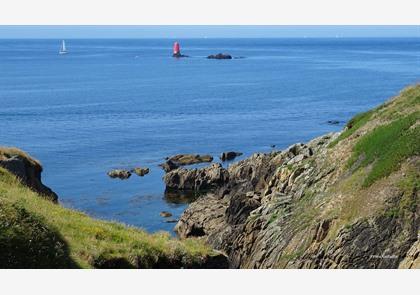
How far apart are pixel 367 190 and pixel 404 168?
2.08m

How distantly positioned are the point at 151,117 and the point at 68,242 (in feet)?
299

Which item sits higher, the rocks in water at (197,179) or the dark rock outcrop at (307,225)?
the dark rock outcrop at (307,225)

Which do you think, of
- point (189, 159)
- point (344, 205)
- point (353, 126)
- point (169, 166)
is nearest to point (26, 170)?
point (344, 205)

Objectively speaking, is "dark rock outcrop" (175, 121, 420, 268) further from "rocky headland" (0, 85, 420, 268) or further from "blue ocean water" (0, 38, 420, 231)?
"blue ocean water" (0, 38, 420, 231)

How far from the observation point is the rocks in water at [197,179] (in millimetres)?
65562

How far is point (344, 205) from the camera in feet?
97.7

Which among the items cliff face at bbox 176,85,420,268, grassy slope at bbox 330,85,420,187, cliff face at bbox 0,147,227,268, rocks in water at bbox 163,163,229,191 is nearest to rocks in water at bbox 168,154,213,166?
rocks in water at bbox 163,163,229,191

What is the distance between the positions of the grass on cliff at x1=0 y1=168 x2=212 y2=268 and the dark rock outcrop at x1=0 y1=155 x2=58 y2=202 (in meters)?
4.04

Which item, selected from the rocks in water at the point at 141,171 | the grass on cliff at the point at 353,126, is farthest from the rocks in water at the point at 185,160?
the grass on cliff at the point at 353,126

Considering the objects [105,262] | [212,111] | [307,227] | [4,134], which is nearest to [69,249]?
[105,262]

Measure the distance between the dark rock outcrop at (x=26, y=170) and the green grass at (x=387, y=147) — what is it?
16.3 m

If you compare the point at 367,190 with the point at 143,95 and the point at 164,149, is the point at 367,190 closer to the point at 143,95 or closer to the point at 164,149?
the point at 164,149

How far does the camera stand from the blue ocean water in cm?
6625

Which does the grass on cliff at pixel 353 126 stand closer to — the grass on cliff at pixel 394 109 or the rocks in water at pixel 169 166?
the grass on cliff at pixel 394 109
